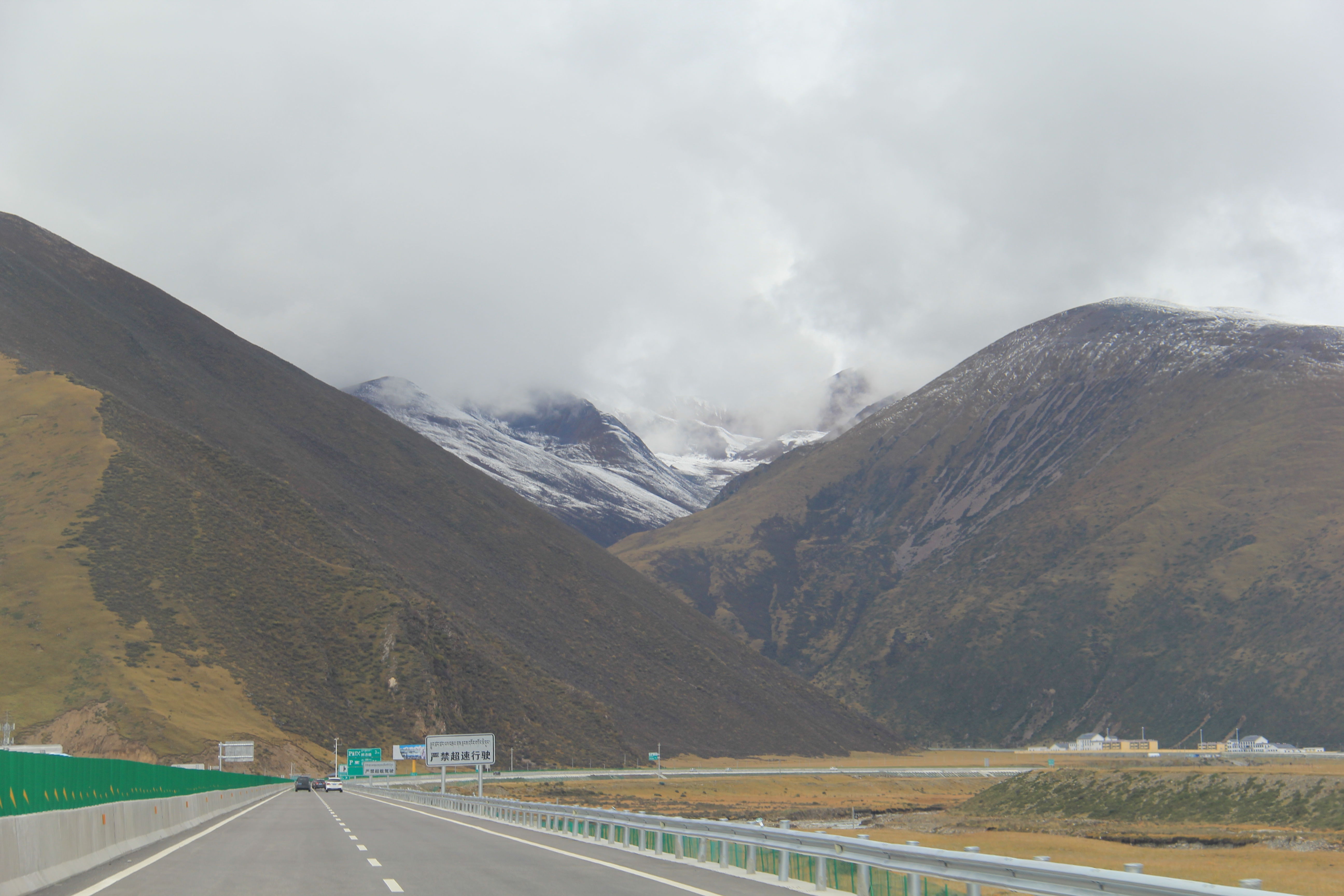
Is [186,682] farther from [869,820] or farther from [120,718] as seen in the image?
[869,820]

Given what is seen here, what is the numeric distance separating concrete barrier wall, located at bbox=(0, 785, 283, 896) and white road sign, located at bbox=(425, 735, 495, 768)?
2979cm

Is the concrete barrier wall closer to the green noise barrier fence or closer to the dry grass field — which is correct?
the green noise barrier fence

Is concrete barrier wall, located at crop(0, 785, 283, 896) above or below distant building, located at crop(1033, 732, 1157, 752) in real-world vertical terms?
above

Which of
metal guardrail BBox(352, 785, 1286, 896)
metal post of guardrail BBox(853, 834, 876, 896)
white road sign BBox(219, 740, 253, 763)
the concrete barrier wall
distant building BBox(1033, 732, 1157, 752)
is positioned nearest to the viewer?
metal guardrail BBox(352, 785, 1286, 896)

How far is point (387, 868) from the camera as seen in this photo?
66.4ft

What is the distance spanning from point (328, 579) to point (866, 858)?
370 ft

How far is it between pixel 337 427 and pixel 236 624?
74950 mm

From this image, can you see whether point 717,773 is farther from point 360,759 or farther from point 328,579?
point 328,579

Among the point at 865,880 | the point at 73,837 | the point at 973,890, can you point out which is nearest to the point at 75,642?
the point at 73,837

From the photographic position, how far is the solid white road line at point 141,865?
16.3m

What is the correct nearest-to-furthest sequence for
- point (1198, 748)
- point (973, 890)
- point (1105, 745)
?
point (973, 890), point (1198, 748), point (1105, 745)

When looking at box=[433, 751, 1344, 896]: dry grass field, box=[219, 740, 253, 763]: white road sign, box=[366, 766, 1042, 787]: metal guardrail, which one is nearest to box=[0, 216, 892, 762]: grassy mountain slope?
box=[219, 740, 253, 763]: white road sign

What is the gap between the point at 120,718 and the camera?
8244cm

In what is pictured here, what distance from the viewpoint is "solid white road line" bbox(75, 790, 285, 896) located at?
1627 cm
